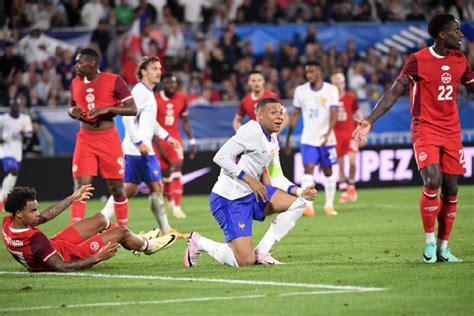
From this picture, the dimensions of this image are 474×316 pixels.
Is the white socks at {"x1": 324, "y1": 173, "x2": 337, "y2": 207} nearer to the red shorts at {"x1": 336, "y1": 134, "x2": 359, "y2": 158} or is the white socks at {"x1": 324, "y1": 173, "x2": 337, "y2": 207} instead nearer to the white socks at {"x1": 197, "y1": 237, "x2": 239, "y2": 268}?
the red shorts at {"x1": 336, "y1": 134, "x2": 359, "y2": 158}

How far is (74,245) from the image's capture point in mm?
11508

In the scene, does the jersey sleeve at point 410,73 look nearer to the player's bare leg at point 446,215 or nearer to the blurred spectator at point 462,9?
the player's bare leg at point 446,215

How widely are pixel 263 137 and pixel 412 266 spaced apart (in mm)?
2042

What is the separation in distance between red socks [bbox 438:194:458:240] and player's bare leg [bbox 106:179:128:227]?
4.90m

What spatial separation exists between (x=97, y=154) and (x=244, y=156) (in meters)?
3.44

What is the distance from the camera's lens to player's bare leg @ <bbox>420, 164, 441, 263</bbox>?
11.3 metres

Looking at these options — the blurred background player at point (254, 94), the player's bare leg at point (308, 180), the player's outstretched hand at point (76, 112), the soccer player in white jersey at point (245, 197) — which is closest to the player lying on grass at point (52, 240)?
the soccer player in white jersey at point (245, 197)

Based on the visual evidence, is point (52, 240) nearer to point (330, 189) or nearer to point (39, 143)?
point (330, 189)

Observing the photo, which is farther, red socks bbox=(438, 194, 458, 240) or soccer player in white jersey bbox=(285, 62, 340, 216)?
soccer player in white jersey bbox=(285, 62, 340, 216)

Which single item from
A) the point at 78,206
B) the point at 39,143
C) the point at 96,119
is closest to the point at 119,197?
the point at 78,206

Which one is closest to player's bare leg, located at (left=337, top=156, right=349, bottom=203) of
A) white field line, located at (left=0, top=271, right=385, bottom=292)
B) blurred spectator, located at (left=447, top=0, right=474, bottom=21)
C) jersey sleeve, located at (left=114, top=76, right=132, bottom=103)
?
blurred spectator, located at (left=447, top=0, right=474, bottom=21)

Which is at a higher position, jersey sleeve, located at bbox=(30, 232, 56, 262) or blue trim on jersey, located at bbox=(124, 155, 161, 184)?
jersey sleeve, located at bbox=(30, 232, 56, 262)

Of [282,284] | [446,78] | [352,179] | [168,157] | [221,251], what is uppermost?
[446,78]

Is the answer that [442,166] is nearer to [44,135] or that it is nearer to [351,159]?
[351,159]
